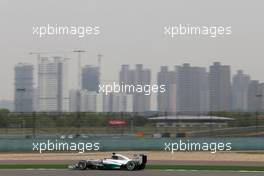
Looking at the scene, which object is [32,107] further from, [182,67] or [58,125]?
[182,67]

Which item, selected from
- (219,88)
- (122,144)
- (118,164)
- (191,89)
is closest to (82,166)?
(118,164)

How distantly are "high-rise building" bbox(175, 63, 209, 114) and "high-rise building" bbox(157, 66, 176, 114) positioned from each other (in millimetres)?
590

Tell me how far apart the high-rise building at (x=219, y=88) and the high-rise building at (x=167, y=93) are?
401 centimetres

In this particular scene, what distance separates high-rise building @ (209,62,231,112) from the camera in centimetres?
5016

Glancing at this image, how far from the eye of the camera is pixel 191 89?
171 feet

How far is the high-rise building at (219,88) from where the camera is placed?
5016cm

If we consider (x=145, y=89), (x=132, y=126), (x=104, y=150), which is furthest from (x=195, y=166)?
(x=132, y=126)

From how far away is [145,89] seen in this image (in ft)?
87.4

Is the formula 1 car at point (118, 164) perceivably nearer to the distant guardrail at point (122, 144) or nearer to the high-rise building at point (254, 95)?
the distant guardrail at point (122, 144)

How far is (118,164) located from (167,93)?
2574 centimetres

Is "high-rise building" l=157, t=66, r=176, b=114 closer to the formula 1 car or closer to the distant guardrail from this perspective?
the distant guardrail

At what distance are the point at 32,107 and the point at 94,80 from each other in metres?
15.8

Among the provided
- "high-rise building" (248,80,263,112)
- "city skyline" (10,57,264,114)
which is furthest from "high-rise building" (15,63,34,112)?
"high-rise building" (248,80,263,112)

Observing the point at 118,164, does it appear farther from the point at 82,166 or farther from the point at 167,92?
the point at 167,92
